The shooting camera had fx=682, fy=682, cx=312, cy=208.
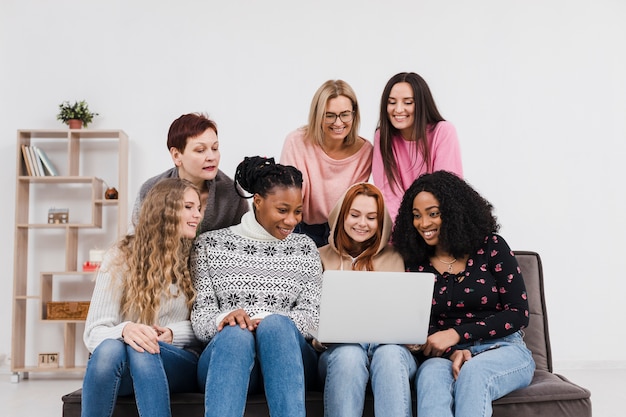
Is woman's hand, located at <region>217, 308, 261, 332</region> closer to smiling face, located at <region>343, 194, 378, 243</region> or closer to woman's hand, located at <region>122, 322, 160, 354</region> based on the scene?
woman's hand, located at <region>122, 322, 160, 354</region>

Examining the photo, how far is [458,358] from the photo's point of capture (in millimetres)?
2023

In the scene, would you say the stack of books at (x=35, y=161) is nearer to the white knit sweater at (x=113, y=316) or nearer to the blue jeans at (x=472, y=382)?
the white knit sweater at (x=113, y=316)

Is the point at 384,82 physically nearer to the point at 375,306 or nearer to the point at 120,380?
the point at 375,306

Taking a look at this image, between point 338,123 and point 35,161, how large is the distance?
8.66ft

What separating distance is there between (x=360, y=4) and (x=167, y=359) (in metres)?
3.55

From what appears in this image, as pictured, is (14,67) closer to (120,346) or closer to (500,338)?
(120,346)

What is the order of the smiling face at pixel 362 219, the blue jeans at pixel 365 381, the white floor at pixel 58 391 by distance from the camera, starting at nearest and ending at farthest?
the blue jeans at pixel 365 381 < the smiling face at pixel 362 219 < the white floor at pixel 58 391

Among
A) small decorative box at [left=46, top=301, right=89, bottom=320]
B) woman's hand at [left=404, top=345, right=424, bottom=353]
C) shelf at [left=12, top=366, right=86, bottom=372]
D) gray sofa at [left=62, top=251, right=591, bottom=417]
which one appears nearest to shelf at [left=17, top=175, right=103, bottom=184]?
small decorative box at [left=46, top=301, right=89, bottom=320]

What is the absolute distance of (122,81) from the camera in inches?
189

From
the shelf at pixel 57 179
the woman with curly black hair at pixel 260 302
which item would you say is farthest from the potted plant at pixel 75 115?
the woman with curly black hair at pixel 260 302

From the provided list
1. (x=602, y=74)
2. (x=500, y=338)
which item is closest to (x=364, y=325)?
(x=500, y=338)

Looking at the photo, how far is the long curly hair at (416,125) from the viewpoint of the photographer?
9.20ft

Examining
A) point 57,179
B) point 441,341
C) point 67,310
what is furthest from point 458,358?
point 57,179

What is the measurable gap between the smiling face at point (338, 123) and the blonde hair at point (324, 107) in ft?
0.05
